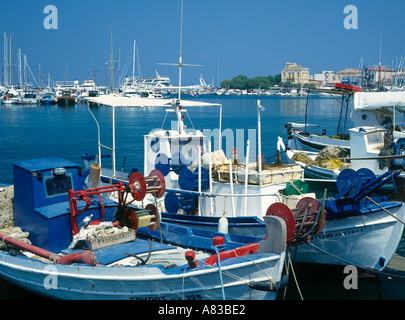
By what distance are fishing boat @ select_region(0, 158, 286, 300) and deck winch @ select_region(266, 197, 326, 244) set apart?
571 mm

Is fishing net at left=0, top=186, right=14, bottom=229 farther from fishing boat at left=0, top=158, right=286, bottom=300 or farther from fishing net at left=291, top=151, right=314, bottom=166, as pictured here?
fishing net at left=291, top=151, right=314, bottom=166

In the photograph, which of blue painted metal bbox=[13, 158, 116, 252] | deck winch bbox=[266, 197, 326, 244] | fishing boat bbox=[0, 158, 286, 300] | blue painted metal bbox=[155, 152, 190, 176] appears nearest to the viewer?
fishing boat bbox=[0, 158, 286, 300]

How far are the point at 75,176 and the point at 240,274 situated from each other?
544 centimetres

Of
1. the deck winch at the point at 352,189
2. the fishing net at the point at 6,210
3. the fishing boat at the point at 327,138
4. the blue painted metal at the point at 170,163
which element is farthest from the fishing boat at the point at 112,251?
the fishing boat at the point at 327,138

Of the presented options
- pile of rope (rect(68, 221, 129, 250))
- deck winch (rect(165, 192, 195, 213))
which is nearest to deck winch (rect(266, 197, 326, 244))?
pile of rope (rect(68, 221, 129, 250))

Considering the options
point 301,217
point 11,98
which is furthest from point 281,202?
point 11,98

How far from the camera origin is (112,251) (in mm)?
10945

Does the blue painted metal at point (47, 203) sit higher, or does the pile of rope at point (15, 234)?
the blue painted metal at point (47, 203)

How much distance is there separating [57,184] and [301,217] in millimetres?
6300

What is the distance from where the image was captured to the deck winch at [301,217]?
9641mm

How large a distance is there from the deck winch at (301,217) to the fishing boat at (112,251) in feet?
1.87

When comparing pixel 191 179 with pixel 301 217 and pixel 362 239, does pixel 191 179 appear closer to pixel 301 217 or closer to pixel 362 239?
pixel 301 217

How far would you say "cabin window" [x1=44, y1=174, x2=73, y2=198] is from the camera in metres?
11.7

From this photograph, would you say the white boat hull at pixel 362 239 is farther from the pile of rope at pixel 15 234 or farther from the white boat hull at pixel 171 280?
the pile of rope at pixel 15 234
